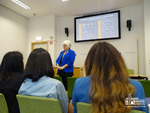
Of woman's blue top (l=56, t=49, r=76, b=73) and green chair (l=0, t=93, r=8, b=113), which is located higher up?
woman's blue top (l=56, t=49, r=76, b=73)

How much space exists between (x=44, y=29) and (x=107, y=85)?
512 centimetres

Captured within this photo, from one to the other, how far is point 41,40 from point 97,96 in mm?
5049

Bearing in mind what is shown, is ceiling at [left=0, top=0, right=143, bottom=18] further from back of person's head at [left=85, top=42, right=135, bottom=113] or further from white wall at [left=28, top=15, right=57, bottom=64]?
back of person's head at [left=85, top=42, right=135, bottom=113]

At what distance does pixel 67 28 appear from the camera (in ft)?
16.9

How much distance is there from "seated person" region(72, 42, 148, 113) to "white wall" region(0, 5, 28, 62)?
456cm

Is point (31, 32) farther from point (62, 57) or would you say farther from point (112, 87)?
point (112, 87)

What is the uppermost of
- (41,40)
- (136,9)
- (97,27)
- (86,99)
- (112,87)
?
(136,9)

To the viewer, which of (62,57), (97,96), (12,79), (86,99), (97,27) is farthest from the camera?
(97,27)

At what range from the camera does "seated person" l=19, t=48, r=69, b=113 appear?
3.26ft

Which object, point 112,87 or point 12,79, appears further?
point 12,79

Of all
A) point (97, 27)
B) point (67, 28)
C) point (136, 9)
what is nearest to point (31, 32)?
point (67, 28)

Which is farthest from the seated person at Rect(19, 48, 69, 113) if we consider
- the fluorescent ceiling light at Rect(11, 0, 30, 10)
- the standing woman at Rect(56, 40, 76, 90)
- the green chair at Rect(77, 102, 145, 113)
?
the fluorescent ceiling light at Rect(11, 0, 30, 10)

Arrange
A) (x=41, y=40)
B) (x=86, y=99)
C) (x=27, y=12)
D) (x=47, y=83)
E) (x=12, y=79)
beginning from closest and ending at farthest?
(x=86, y=99) < (x=47, y=83) < (x=12, y=79) < (x=27, y=12) < (x=41, y=40)

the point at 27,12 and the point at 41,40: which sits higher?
the point at 27,12
